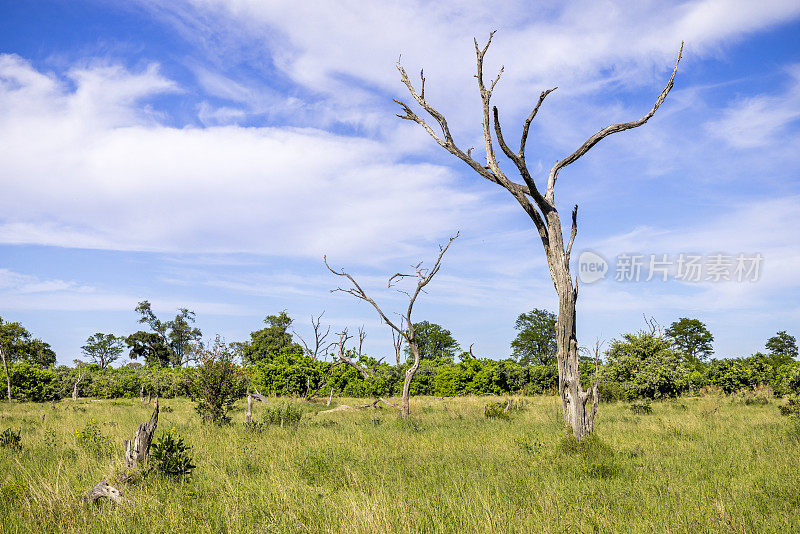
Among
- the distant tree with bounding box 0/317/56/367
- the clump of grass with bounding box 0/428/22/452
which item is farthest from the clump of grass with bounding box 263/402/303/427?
the distant tree with bounding box 0/317/56/367

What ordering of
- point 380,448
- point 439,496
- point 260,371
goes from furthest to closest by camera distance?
point 260,371 → point 380,448 → point 439,496

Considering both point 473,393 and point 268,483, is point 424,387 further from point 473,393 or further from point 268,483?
point 268,483

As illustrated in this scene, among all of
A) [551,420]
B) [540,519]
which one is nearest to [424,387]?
[551,420]

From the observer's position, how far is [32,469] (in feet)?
26.5

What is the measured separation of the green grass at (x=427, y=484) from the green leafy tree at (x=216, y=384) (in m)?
3.12

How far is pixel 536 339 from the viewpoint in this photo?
66438mm

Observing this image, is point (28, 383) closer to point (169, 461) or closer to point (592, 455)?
point (169, 461)

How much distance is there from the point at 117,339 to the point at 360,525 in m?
101

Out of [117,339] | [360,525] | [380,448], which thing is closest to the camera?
[360,525]

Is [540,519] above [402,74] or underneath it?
underneath

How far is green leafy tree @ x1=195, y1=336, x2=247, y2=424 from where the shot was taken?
49.2 feet

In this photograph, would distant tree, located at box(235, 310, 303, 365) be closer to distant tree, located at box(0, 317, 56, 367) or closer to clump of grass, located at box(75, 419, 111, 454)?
distant tree, located at box(0, 317, 56, 367)

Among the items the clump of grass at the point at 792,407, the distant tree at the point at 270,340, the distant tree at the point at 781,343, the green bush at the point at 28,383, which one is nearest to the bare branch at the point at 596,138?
the clump of grass at the point at 792,407

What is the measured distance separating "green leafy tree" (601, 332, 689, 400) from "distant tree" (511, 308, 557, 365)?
4192 centimetres
